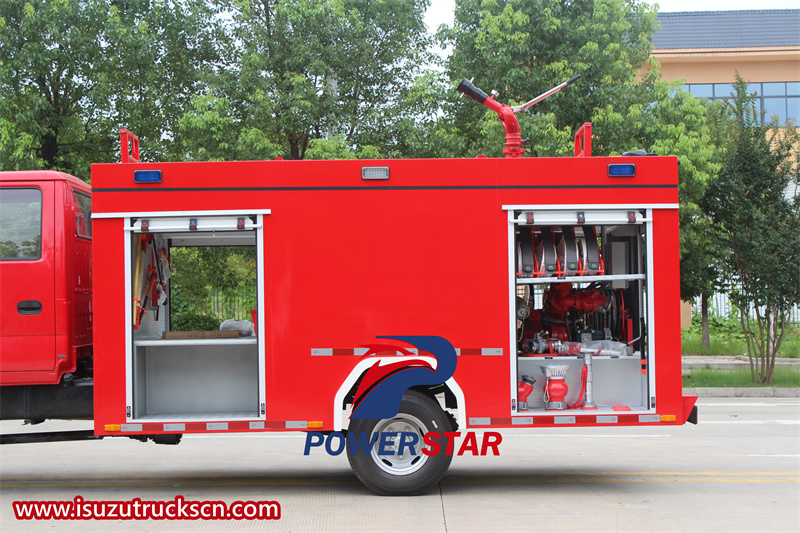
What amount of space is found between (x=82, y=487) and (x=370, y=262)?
369 cm

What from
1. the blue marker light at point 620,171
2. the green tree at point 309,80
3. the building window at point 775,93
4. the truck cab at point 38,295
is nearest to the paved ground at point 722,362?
the green tree at point 309,80

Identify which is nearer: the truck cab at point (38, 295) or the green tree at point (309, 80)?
the truck cab at point (38, 295)

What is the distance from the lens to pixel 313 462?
336 inches

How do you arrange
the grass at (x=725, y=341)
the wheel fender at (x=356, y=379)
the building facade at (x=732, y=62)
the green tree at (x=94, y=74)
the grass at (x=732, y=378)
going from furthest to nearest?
the building facade at (x=732, y=62), the grass at (x=725, y=341), the grass at (x=732, y=378), the green tree at (x=94, y=74), the wheel fender at (x=356, y=379)

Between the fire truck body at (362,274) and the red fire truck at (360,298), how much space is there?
0.5 inches

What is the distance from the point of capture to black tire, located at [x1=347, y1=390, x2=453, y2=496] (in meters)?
6.54

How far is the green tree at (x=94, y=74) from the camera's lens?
13.8 m

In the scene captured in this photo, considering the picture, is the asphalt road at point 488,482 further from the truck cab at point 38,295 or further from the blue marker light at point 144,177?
the blue marker light at point 144,177

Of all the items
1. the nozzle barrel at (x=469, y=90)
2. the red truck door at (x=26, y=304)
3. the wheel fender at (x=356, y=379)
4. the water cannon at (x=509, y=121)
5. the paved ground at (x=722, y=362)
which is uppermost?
the nozzle barrel at (x=469, y=90)

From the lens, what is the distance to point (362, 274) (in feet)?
21.7

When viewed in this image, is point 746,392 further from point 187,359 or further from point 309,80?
point 187,359

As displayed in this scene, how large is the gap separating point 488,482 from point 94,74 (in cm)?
1158

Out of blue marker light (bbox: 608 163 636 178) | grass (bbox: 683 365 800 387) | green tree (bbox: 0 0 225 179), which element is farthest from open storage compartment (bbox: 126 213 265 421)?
grass (bbox: 683 365 800 387)

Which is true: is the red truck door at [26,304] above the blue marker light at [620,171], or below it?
below
